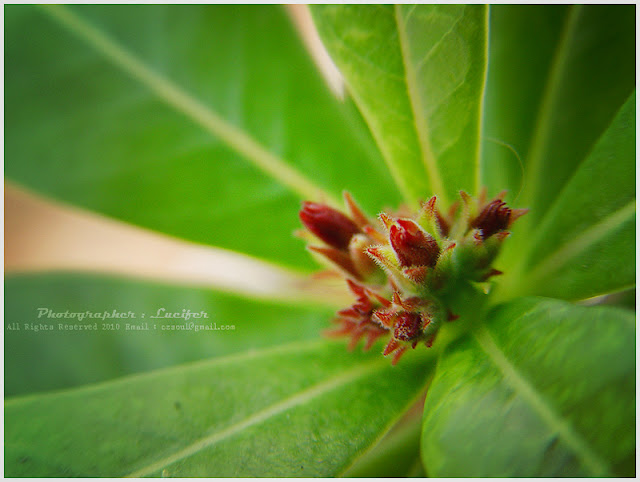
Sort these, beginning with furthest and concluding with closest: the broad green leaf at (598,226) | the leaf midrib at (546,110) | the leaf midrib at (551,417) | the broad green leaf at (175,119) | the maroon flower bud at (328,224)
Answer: the broad green leaf at (175,119), the leaf midrib at (546,110), the maroon flower bud at (328,224), the broad green leaf at (598,226), the leaf midrib at (551,417)

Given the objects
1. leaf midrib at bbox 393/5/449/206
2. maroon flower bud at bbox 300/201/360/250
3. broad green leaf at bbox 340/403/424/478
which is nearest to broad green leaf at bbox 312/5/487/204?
leaf midrib at bbox 393/5/449/206

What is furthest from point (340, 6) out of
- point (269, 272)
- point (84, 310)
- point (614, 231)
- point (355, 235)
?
point (84, 310)

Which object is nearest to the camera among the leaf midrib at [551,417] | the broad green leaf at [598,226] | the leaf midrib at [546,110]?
the leaf midrib at [551,417]

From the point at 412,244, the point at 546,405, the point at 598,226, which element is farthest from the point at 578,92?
the point at 546,405

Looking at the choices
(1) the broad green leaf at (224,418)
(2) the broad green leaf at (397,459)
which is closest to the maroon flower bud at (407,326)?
(1) the broad green leaf at (224,418)

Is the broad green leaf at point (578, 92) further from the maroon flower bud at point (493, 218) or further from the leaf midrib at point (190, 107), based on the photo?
the leaf midrib at point (190, 107)
